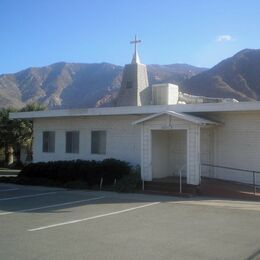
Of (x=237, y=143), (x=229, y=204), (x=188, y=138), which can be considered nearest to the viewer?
(x=229, y=204)

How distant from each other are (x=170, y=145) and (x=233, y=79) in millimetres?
78342

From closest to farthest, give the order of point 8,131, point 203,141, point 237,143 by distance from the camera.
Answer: point 237,143 → point 203,141 → point 8,131

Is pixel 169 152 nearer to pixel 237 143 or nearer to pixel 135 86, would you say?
pixel 237 143

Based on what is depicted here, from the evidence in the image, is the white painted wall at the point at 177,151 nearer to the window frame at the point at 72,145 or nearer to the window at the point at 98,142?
the window at the point at 98,142

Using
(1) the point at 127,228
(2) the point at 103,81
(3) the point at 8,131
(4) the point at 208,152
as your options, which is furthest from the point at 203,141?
(2) the point at 103,81

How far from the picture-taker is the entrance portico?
17.5 meters

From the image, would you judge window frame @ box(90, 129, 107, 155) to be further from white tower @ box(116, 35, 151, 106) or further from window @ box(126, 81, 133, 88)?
window @ box(126, 81, 133, 88)

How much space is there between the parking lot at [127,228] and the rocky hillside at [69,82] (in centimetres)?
10193

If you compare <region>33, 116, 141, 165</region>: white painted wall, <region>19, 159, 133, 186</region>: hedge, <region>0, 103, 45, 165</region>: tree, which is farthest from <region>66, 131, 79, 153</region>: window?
<region>0, 103, 45, 165</region>: tree

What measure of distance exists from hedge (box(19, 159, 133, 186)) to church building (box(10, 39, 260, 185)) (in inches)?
47.9

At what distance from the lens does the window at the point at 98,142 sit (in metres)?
22.3

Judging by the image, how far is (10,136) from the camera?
3928 cm

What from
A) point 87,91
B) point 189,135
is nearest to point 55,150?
point 189,135

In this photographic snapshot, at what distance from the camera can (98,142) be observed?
22516mm
